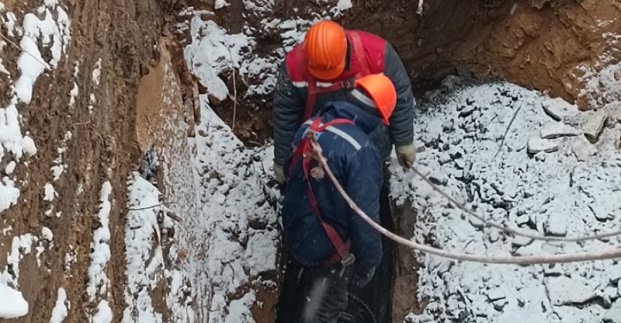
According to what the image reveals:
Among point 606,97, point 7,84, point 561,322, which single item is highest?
point 606,97

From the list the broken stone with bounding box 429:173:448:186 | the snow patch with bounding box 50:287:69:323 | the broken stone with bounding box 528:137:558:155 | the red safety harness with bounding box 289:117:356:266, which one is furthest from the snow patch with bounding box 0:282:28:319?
the broken stone with bounding box 528:137:558:155

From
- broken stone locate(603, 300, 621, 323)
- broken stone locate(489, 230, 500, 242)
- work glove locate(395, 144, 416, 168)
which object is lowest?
broken stone locate(603, 300, 621, 323)

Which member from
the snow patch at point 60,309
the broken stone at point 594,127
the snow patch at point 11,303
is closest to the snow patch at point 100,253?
the snow patch at point 60,309

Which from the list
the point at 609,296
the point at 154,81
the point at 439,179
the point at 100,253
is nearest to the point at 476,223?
the point at 439,179

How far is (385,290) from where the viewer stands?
194 inches

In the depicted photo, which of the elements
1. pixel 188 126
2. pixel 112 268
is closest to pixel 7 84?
pixel 112 268

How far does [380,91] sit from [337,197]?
1.86 feet

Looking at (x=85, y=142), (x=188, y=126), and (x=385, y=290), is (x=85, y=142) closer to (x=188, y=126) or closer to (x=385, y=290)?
(x=188, y=126)

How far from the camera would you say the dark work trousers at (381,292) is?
4832 millimetres

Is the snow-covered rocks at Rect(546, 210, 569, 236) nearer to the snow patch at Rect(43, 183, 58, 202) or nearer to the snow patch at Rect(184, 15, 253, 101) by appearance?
the snow patch at Rect(184, 15, 253, 101)

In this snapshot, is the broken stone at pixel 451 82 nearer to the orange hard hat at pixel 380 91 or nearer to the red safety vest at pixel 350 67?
the red safety vest at pixel 350 67

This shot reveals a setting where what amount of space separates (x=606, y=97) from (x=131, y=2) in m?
3.06

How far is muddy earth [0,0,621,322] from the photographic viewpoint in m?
2.43

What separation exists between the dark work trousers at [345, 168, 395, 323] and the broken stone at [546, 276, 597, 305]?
1.03 m
